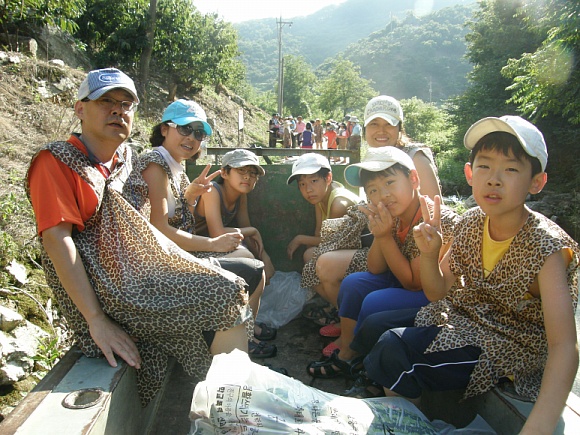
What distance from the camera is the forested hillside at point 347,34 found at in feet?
379

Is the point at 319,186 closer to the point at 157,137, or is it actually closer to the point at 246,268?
the point at 246,268

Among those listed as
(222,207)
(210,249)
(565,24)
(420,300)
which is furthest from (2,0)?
(565,24)

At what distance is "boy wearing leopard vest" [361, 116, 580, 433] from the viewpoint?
5.66 feet

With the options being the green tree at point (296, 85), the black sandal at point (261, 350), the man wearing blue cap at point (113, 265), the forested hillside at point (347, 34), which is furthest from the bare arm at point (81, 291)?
the forested hillside at point (347, 34)

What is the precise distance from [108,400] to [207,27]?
998 inches

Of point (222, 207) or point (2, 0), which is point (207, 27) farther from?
point (222, 207)

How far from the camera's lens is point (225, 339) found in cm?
217

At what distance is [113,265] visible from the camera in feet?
6.70

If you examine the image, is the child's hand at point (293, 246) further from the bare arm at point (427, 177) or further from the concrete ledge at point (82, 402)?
the concrete ledge at point (82, 402)

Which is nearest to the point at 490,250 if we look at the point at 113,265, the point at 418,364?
the point at 418,364

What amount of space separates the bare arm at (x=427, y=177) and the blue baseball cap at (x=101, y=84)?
1.85m

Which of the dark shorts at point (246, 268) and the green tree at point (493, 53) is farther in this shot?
the green tree at point (493, 53)

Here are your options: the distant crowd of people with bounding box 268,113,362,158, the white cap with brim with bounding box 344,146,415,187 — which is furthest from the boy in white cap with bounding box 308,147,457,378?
the distant crowd of people with bounding box 268,113,362,158

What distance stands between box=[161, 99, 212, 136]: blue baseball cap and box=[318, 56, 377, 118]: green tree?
55.9 meters
